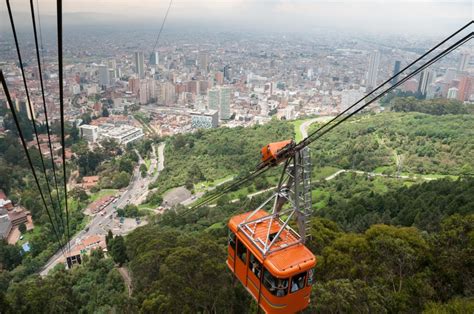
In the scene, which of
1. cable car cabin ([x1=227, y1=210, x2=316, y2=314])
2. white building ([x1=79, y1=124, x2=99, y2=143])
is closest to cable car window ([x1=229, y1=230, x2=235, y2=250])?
cable car cabin ([x1=227, y1=210, x2=316, y2=314])

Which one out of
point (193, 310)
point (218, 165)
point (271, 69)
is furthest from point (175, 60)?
point (193, 310)

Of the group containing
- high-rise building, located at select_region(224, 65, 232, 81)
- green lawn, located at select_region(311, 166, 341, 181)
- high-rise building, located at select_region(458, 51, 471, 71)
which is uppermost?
high-rise building, located at select_region(458, 51, 471, 71)

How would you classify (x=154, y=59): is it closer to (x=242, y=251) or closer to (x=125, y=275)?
(x=125, y=275)

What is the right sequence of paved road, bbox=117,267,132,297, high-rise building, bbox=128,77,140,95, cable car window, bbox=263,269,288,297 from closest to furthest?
cable car window, bbox=263,269,288,297, paved road, bbox=117,267,132,297, high-rise building, bbox=128,77,140,95

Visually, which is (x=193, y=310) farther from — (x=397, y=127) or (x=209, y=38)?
(x=209, y=38)

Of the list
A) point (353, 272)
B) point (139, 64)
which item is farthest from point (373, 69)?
point (353, 272)

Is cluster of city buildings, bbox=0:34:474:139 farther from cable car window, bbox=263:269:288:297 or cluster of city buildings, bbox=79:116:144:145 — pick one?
cable car window, bbox=263:269:288:297

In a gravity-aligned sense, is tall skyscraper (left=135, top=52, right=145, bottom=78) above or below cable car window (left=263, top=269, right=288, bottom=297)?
below
